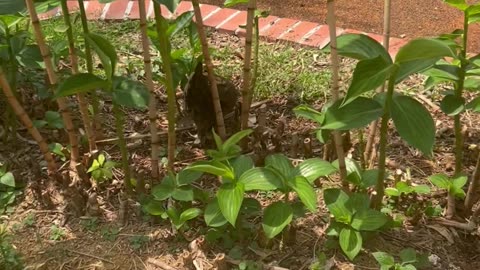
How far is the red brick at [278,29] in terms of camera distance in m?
3.01

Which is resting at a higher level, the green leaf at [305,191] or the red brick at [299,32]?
the green leaf at [305,191]

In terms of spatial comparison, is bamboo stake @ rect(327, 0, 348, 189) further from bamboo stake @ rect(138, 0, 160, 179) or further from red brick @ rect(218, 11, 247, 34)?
red brick @ rect(218, 11, 247, 34)

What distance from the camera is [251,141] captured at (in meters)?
2.19

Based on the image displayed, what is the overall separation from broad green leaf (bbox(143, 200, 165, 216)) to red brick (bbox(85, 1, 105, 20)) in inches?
62.9

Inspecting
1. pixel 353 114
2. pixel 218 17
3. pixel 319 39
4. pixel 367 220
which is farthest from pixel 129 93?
pixel 218 17

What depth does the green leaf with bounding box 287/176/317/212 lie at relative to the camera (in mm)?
1583

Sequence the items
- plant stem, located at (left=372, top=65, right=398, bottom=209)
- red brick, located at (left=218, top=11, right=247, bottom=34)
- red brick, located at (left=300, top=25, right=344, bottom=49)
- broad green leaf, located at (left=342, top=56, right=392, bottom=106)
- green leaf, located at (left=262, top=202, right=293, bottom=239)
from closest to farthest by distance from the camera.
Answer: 1. broad green leaf, located at (left=342, top=56, right=392, bottom=106)
2. plant stem, located at (left=372, top=65, right=398, bottom=209)
3. green leaf, located at (left=262, top=202, right=293, bottom=239)
4. red brick, located at (left=300, top=25, right=344, bottom=49)
5. red brick, located at (left=218, top=11, right=247, bottom=34)

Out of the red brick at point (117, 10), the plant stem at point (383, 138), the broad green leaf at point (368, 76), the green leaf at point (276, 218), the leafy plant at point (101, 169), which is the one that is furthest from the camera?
the red brick at point (117, 10)

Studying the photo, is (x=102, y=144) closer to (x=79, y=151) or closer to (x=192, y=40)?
(x=79, y=151)

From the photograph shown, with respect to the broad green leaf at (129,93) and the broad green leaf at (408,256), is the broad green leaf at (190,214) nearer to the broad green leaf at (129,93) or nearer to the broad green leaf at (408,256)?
the broad green leaf at (129,93)

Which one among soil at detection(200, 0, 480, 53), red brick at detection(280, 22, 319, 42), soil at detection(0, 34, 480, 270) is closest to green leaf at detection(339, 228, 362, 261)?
soil at detection(0, 34, 480, 270)

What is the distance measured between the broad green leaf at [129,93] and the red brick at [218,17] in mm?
1391

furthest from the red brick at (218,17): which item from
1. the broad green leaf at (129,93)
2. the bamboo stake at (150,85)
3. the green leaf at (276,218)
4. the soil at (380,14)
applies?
the green leaf at (276,218)

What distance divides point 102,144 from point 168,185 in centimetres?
50
